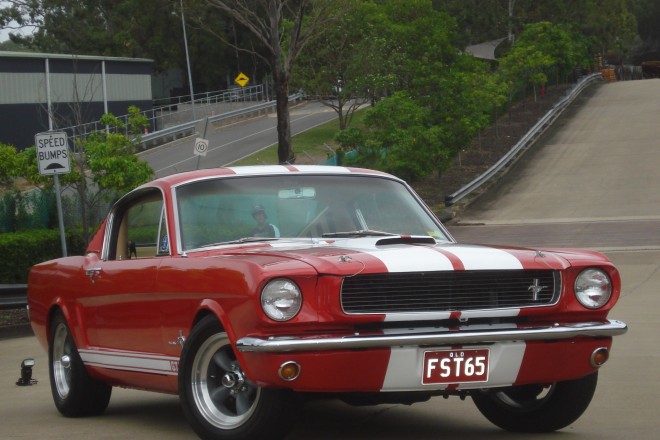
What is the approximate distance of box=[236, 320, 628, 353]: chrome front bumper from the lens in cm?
549

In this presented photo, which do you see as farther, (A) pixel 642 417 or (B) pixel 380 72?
(B) pixel 380 72

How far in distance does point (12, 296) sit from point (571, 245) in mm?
13452

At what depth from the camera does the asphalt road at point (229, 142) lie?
5075 cm

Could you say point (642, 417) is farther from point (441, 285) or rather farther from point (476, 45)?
point (476, 45)

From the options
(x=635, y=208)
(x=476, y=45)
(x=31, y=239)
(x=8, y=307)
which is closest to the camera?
(x=8, y=307)

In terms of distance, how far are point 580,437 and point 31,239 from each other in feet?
53.8

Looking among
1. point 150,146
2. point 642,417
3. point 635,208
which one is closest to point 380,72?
point 150,146

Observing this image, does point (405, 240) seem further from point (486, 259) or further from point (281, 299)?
point (281, 299)

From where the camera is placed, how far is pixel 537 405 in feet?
22.2

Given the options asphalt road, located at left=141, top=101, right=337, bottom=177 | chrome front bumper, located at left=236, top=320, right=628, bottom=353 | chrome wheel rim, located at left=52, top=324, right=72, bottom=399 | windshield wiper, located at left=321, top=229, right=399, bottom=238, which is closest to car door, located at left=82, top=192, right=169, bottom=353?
chrome wheel rim, located at left=52, top=324, right=72, bottom=399

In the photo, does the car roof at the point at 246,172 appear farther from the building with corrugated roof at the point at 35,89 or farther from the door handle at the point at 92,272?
the building with corrugated roof at the point at 35,89

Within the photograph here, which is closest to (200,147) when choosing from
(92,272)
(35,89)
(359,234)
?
(92,272)

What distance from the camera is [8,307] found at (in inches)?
683

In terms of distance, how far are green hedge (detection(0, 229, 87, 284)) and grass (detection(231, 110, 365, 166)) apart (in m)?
24.8
